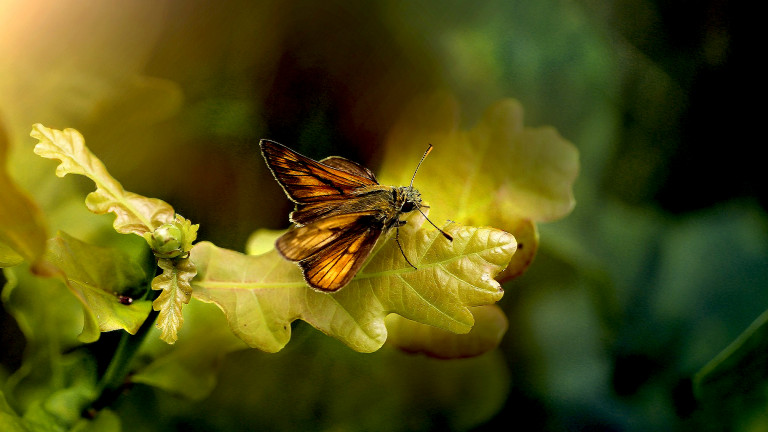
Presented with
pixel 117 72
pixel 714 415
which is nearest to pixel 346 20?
pixel 117 72

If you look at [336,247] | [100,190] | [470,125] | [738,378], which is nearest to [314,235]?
[336,247]

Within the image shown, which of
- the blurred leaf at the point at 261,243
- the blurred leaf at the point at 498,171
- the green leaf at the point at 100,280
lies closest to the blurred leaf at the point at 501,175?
the blurred leaf at the point at 498,171

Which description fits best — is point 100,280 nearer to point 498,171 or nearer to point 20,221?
point 20,221

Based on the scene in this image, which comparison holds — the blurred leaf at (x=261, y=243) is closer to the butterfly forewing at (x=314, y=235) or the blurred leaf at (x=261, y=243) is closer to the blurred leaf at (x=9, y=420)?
the butterfly forewing at (x=314, y=235)

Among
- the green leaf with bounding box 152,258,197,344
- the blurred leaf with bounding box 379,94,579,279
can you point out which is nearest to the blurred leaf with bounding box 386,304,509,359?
the blurred leaf with bounding box 379,94,579,279

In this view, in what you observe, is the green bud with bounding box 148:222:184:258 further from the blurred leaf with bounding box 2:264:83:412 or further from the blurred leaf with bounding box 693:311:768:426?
the blurred leaf with bounding box 693:311:768:426

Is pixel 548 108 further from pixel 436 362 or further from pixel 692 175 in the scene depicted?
pixel 436 362
